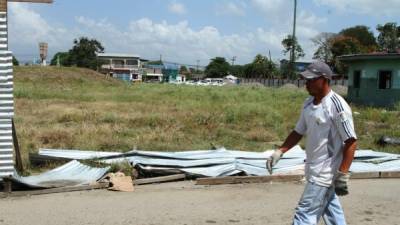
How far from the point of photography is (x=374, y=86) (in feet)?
90.2

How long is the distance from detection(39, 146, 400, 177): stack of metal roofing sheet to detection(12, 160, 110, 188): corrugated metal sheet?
53cm

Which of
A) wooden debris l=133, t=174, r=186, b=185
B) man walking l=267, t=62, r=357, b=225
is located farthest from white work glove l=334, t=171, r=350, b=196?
wooden debris l=133, t=174, r=186, b=185

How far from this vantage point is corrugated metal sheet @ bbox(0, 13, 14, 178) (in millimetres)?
7020

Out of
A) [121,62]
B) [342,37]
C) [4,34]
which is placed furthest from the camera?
[121,62]

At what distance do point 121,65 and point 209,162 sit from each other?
435ft

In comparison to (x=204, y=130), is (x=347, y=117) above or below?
above

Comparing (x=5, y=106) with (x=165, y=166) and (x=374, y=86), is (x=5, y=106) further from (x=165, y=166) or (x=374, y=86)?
(x=374, y=86)

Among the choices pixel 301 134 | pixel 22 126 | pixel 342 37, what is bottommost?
pixel 22 126

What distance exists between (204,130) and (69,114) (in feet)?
17.7

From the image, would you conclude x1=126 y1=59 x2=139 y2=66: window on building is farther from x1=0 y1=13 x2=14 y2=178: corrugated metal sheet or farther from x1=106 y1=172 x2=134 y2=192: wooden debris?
x1=0 y1=13 x2=14 y2=178: corrugated metal sheet

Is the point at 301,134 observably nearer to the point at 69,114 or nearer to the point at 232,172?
the point at 232,172

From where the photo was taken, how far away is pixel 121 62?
465ft

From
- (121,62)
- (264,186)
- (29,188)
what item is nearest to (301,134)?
(264,186)

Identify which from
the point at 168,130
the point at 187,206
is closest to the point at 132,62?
the point at 168,130
